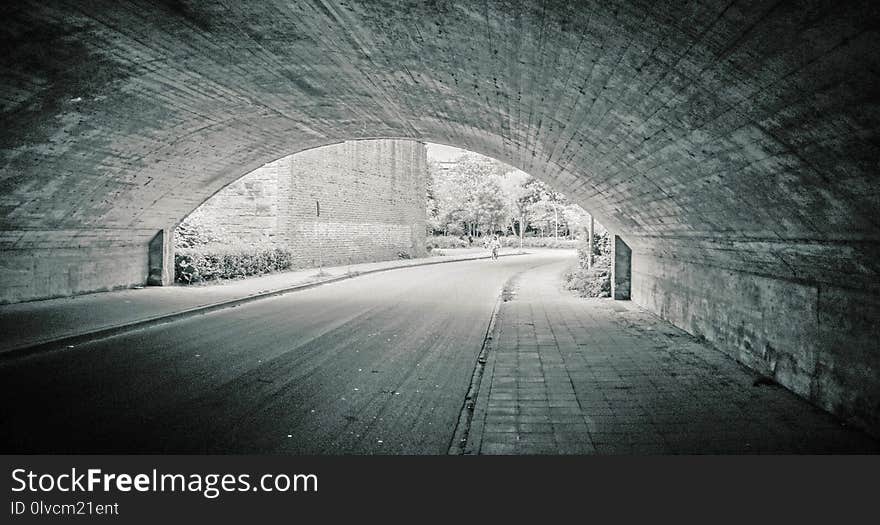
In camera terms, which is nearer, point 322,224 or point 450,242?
point 322,224

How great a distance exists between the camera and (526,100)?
853 cm

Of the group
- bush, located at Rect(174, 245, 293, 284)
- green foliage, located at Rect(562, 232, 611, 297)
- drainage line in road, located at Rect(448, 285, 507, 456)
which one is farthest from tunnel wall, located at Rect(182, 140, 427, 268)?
drainage line in road, located at Rect(448, 285, 507, 456)

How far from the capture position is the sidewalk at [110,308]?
9.25 meters

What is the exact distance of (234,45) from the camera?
8.27 meters

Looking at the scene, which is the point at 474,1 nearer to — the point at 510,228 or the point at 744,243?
the point at 744,243

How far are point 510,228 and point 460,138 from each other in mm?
60467

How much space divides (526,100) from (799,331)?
4695 millimetres

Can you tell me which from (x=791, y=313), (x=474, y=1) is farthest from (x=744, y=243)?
(x=474, y=1)

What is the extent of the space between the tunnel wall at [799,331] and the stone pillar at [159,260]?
14835mm

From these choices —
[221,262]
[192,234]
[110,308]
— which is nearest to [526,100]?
[110,308]

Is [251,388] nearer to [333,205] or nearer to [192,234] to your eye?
[192,234]

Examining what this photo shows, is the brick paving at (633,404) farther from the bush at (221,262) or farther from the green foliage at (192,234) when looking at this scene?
the green foliage at (192,234)

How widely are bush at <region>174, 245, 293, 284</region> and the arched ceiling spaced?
3.98m

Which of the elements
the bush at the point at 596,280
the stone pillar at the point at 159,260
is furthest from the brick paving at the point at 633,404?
the stone pillar at the point at 159,260
